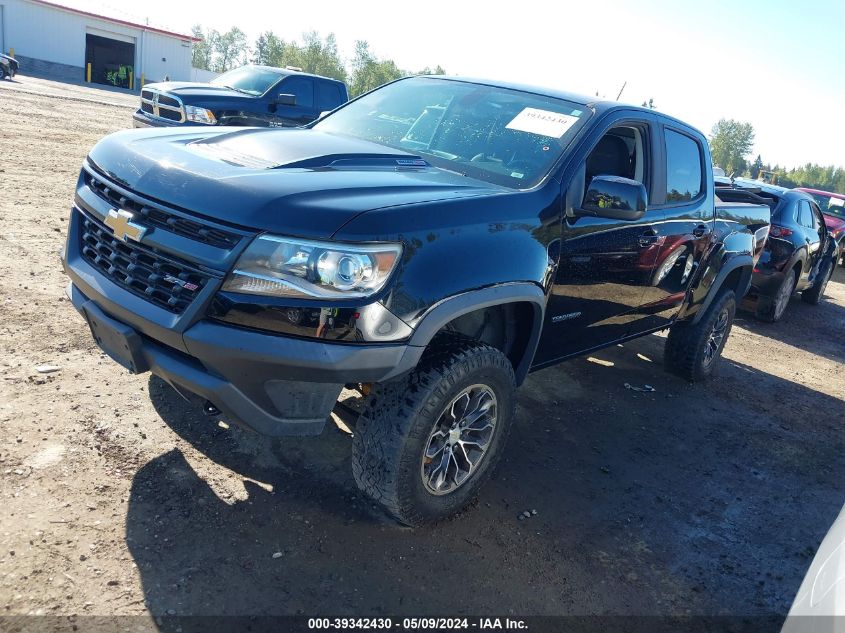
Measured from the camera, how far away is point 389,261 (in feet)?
7.88

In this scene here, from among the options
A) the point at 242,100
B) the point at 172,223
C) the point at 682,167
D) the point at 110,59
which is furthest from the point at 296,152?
the point at 110,59

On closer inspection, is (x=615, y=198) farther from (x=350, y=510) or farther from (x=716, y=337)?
(x=716, y=337)

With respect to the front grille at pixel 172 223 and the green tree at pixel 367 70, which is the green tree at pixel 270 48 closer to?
the green tree at pixel 367 70

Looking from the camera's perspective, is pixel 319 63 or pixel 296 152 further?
pixel 319 63

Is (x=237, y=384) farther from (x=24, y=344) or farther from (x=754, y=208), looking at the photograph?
(x=754, y=208)

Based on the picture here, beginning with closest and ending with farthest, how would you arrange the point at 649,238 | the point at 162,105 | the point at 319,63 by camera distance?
the point at 649,238 < the point at 162,105 < the point at 319,63

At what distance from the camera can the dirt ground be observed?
100 inches

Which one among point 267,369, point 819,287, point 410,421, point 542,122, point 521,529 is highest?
point 542,122

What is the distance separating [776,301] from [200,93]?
29.7 ft

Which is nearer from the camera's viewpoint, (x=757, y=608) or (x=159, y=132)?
(x=757, y=608)

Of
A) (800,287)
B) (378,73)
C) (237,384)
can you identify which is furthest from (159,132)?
(378,73)

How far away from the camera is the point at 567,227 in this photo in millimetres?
3256

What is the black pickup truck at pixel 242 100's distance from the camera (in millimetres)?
10430

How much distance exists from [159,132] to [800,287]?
28.6 feet
